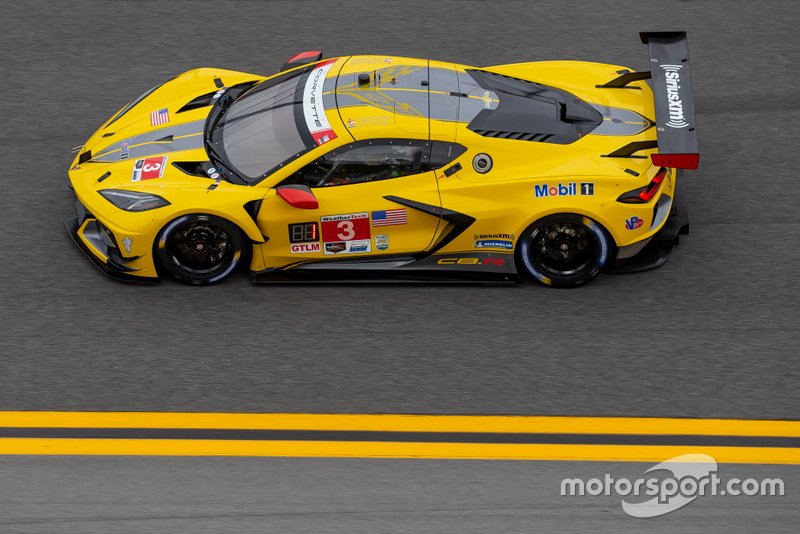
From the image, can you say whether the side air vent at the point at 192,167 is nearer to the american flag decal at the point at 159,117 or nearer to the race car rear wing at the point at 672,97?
the american flag decal at the point at 159,117

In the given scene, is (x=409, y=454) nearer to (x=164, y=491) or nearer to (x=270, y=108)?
(x=164, y=491)

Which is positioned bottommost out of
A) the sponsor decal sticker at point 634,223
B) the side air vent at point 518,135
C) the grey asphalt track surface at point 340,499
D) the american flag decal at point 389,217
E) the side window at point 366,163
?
the grey asphalt track surface at point 340,499

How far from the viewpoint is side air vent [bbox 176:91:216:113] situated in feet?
26.9

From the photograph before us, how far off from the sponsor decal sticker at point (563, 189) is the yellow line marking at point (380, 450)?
180 cm

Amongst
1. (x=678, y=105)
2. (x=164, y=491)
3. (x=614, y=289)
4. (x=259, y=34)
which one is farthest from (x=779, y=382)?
(x=259, y=34)

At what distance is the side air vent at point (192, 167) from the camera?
24.7 feet

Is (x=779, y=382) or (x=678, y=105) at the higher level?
(x=678, y=105)

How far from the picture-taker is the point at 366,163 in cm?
733

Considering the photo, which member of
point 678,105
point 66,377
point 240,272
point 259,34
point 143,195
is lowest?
point 66,377

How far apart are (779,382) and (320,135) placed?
3.50 m

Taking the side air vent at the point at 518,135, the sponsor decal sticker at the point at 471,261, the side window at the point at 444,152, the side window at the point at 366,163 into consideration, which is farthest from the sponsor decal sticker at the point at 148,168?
the side air vent at the point at 518,135

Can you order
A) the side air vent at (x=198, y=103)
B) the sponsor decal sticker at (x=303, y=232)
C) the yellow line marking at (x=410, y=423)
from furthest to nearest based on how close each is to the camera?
the side air vent at (x=198, y=103) < the sponsor decal sticker at (x=303, y=232) < the yellow line marking at (x=410, y=423)

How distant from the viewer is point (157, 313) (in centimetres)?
748

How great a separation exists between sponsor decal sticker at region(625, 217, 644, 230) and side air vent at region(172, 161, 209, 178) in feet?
9.79
